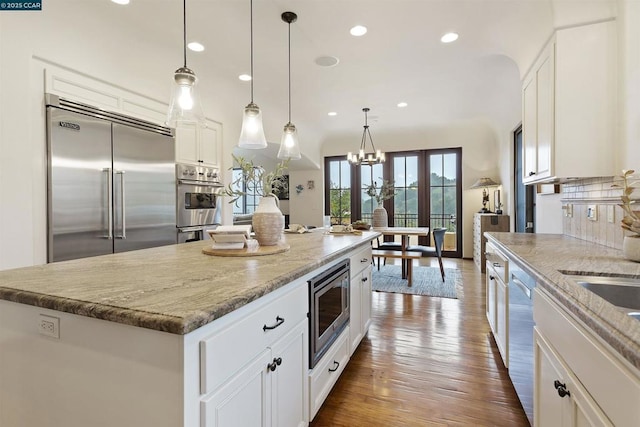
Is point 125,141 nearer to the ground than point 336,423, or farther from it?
farther from it

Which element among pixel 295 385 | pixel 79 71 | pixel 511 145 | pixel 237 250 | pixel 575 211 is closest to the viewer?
pixel 295 385

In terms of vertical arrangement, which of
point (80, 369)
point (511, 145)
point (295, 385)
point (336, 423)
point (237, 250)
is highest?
point (511, 145)

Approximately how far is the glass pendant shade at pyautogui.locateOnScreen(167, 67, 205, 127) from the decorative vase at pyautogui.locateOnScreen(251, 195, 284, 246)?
0.66m

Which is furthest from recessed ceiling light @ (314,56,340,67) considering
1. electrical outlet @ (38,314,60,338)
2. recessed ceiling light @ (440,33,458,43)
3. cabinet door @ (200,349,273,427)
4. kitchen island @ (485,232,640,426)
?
electrical outlet @ (38,314,60,338)

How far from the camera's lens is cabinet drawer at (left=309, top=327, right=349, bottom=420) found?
1643mm

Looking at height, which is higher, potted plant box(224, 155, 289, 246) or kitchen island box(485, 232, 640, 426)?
potted plant box(224, 155, 289, 246)

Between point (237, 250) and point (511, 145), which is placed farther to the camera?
point (511, 145)

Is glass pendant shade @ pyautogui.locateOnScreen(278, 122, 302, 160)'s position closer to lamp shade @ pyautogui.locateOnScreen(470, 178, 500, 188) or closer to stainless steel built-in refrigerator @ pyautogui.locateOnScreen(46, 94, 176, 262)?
stainless steel built-in refrigerator @ pyautogui.locateOnScreen(46, 94, 176, 262)

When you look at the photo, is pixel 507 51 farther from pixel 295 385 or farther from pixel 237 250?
pixel 295 385

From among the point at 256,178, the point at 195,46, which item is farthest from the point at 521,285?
the point at 195,46

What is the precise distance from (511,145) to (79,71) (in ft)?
19.5

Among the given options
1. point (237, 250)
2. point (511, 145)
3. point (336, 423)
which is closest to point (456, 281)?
point (511, 145)

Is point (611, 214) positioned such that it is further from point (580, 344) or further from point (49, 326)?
point (49, 326)

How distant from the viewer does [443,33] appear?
3031mm
